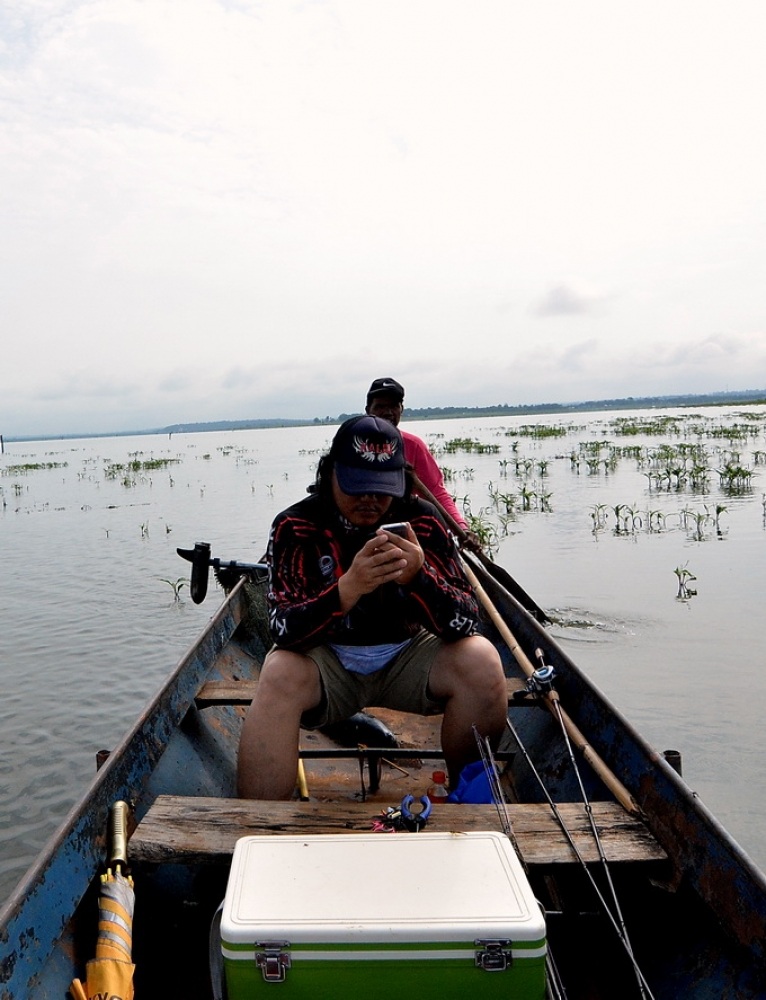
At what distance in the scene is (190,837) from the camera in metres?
2.08

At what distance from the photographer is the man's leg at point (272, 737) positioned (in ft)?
7.94

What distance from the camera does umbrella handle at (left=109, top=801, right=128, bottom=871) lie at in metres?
2.04

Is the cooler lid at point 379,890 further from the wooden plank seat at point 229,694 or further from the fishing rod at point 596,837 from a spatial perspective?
the wooden plank seat at point 229,694

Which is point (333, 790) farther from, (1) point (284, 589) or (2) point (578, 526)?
(2) point (578, 526)

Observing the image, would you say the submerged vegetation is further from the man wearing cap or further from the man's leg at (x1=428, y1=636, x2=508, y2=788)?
the man's leg at (x1=428, y1=636, x2=508, y2=788)

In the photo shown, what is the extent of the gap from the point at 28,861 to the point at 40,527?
39.9 feet

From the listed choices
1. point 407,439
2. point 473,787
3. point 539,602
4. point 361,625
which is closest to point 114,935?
point 361,625

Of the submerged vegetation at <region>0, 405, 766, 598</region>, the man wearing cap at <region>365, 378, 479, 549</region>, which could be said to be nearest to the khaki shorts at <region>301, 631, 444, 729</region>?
the man wearing cap at <region>365, 378, 479, 549</region>

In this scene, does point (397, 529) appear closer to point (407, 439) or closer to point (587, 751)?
point (587, 751)

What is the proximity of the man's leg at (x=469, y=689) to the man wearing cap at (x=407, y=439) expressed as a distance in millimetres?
1891

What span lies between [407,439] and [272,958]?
4043mm

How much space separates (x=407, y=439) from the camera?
520cm

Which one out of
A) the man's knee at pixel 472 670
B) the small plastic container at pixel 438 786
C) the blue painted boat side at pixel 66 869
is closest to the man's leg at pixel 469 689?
the man's knee at pixel 472 670

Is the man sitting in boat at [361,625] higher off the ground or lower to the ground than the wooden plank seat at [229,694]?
higher
